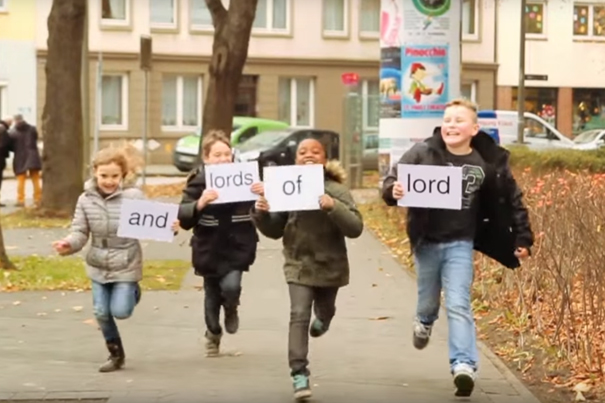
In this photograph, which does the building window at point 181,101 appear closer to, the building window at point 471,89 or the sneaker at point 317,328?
the building window at point 471,89

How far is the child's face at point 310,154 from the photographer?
8.19 m

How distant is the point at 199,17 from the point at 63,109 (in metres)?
24.2

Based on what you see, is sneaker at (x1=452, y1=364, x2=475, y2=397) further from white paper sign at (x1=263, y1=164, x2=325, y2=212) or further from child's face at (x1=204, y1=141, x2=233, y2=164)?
child's face at (x1=204, y1=141, x2=233, y2=164)

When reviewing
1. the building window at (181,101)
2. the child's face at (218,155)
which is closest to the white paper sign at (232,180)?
the child's face at (218,155)

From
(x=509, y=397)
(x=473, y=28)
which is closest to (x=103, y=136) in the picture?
(x=473, y=28)

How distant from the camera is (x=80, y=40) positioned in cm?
2205

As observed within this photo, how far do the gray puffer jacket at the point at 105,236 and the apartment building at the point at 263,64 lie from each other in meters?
34.6

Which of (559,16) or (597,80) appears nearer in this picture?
(559,16)

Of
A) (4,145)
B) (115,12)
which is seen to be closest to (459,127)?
(4,145)

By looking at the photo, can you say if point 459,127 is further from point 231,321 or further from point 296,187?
point 231,321

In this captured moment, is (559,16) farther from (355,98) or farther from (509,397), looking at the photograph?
(509,397)

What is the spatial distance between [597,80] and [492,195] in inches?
1543

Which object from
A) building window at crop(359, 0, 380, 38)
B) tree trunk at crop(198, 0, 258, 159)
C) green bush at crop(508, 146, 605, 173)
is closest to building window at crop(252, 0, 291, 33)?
building window at crop(359, 0, 380, 38)

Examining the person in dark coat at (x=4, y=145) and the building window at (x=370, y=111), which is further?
the building window at (x=370, y=111)
